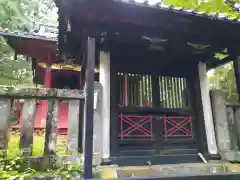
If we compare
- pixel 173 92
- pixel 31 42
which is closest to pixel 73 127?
pixel 173 92

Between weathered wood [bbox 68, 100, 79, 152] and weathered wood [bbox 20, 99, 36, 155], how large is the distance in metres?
0.66

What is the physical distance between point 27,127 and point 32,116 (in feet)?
0.68

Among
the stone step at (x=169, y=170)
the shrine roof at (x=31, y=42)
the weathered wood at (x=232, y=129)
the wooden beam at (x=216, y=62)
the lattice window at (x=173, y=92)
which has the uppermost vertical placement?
the shrine roof at (x=31, y=42)

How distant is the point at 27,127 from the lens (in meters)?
3.62

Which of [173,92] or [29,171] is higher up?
[173,92]

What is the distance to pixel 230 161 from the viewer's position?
15.2 ft

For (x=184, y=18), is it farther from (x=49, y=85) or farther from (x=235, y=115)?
(x=49, y=85)

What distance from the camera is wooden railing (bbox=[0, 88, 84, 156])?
354 cm

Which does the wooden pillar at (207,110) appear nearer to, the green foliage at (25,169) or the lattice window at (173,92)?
the lattice window at (173,92)

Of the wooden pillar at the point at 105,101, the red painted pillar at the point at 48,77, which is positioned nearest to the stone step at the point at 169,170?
the wooden pillar at the point at 105,101

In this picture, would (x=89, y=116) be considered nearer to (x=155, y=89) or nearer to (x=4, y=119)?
(x=4, y=119)

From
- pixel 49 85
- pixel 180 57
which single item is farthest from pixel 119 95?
pixel 49 85

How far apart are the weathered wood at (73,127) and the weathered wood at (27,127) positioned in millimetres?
658

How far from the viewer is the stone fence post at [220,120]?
502cm
